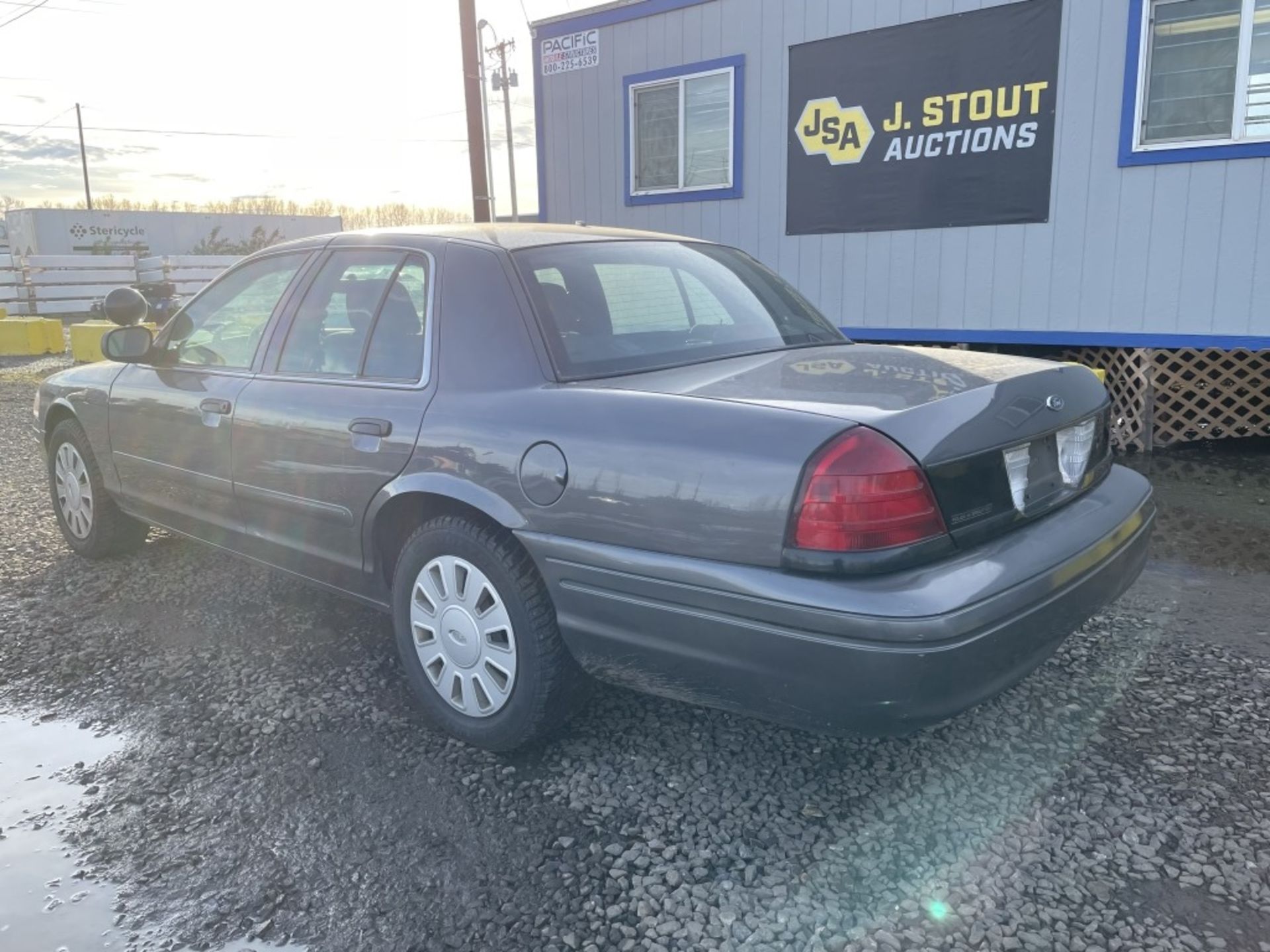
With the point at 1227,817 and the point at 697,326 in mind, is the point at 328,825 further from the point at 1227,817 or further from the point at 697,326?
the point at 1227,817

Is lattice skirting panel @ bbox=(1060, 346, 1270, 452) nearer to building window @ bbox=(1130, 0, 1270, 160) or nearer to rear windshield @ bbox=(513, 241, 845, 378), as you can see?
building window @ bbox=(1130, 0, 1270, 160)

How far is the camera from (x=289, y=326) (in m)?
3.68

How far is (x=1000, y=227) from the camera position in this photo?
287 inches

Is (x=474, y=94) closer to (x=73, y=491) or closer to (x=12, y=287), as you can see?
(x=73, y=491)

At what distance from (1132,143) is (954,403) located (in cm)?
534

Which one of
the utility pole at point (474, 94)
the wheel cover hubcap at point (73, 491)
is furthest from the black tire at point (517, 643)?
the utility pole at point (474, 94)

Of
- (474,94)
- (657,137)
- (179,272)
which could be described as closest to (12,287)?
(179,272)

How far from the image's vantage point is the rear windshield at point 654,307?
2959 millimetres

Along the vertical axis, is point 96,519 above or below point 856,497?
below

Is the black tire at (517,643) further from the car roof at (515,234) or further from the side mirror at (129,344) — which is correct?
the side mirror at (129,344)

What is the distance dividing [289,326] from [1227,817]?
343 centimetres

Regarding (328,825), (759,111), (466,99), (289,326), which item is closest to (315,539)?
(289,326)

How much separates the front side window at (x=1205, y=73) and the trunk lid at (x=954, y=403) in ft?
14.6

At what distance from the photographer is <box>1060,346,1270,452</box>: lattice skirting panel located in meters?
7.00
